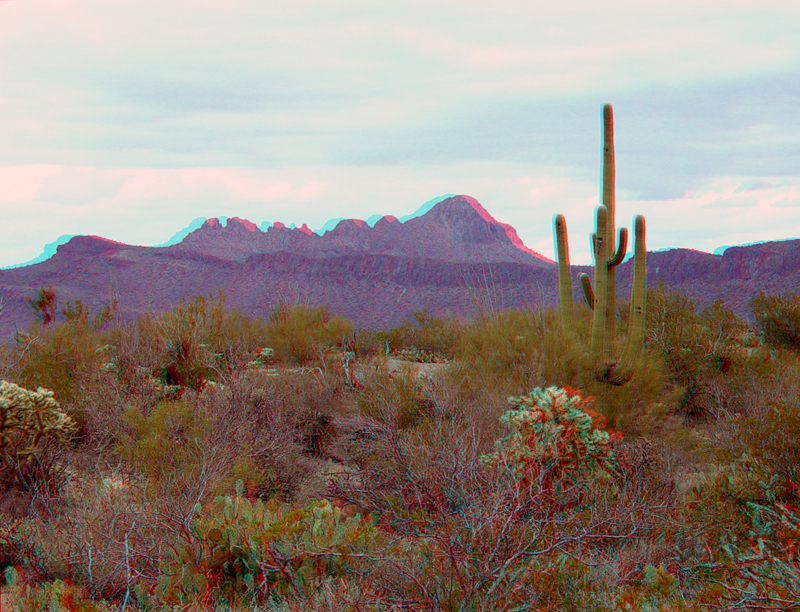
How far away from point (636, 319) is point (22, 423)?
7332 mm

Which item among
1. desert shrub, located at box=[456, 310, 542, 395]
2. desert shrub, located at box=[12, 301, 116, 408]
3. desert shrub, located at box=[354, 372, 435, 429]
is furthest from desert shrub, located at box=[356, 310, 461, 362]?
desert shrub, located at box=[12, 301, 116, 408]

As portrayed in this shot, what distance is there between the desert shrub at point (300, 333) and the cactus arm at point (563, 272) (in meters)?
9.42

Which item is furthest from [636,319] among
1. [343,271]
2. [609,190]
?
[343,271]

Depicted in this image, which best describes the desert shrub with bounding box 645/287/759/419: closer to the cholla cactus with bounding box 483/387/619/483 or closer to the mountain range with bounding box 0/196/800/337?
the cholla cactus with bounding box 483/387/619/483

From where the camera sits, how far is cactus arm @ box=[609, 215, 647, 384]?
814 centimetres

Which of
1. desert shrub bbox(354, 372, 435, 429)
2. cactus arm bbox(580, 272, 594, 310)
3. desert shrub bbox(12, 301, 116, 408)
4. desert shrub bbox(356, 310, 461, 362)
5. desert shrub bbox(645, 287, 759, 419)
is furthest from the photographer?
desert shrub bbox(356, 310, 461, 362)

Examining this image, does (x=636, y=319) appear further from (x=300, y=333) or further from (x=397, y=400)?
(x=300, y=333)

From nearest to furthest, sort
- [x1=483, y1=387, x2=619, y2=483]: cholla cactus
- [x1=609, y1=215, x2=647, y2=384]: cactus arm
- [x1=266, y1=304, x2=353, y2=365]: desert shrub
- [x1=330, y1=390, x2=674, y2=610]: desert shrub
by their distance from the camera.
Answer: [x1=330, y1=390, x2=674, y2=610]: desert shrub, [x1=483, y1=387, x2=619, y2=483]: cholla cactus, [x1=609, y1=215, x2=647, y2=384]: cactus arm, [x1=266, y1=304, x2=353, y2=365]: desert shrub

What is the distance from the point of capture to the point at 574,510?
5.17m

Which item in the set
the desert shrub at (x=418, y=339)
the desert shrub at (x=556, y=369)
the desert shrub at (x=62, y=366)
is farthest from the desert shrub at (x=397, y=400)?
the desert shrub at (x=418, y=339)

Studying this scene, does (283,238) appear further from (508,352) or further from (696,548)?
(696,548)

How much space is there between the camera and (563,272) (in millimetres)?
9195

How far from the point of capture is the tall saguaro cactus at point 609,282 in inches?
323

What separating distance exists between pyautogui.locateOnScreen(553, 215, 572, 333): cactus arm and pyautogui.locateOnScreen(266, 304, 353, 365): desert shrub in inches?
371
